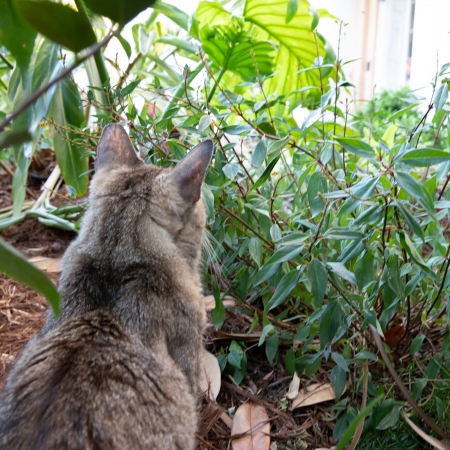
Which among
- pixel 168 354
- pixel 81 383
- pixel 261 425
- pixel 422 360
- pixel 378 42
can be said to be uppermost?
pixel 378 42

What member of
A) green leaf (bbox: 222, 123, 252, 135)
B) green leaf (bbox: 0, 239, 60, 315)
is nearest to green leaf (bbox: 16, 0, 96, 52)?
green leaf (bbox: 0, 239, 60, 315)

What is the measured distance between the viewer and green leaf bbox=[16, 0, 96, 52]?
71 centimetres

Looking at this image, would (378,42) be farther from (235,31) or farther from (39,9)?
(39,9)

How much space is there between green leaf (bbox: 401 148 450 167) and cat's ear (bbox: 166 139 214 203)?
2.08 feet

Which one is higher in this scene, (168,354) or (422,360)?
(168,354)

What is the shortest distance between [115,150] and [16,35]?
74 cm

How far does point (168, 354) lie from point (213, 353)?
73 centimetres

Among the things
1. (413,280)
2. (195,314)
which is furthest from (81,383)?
(413,280)

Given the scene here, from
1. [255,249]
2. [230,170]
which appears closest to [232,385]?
[255,249]

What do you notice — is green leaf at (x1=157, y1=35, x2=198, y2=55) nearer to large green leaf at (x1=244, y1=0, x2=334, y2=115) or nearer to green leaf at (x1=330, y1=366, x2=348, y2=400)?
large green leaf at (x1=244, y1=0, x2=334, y2=115)

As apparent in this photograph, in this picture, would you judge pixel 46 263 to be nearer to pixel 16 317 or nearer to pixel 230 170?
pixel 16 317

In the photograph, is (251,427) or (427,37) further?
(427,37)

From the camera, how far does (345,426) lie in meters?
1.77

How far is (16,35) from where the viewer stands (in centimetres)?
131
